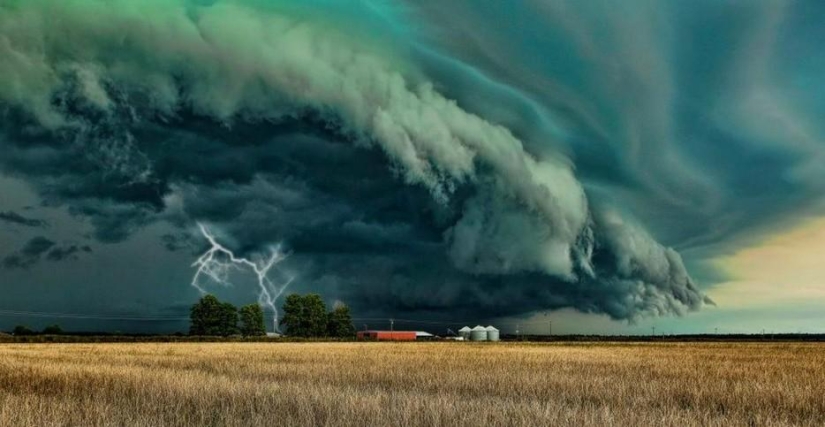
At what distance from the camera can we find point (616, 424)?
343 inches

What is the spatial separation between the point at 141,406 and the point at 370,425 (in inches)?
197

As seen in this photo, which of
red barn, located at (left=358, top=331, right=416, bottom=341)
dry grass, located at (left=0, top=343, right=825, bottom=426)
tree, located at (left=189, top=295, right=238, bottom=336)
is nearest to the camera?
dry grass, located at (left=0, top=343, right=825, bottom=426)

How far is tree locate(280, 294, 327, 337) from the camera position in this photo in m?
144

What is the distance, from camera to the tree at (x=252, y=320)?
144 m

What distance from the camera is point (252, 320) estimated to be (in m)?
145

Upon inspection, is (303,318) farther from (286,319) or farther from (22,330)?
(22,330)

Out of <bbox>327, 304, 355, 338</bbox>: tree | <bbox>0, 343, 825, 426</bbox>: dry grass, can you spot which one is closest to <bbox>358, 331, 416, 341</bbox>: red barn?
<bbox>327, 304, 355, 338</bbox>: tree

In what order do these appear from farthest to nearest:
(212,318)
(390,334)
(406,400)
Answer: (390,334) < (212,318) < (406,400)

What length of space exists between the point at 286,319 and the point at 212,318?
50.0 feet

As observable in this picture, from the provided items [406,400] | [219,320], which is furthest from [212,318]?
[406,400]

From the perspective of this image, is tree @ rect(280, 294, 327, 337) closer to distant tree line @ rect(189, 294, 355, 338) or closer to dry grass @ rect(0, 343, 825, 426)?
distant tree line @ rect(189, 294, 355, 338)

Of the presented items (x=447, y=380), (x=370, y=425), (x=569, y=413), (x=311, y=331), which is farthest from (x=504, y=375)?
(x=311, y=331)

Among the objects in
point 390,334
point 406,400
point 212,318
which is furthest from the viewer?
point 390,334

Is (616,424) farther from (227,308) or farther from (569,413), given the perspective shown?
(227,308)
